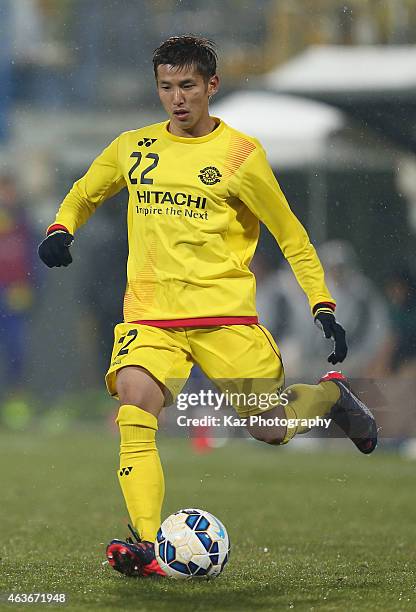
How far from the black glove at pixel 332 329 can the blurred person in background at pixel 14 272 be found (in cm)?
735

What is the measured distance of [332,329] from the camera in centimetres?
609

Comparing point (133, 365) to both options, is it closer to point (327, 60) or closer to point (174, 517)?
point (174, 517)

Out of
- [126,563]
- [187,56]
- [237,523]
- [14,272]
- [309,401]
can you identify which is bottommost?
[14,272]

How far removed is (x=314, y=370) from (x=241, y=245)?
209 inches

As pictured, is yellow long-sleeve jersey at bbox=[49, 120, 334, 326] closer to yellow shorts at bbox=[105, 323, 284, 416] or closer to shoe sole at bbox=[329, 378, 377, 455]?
yellow shorts at bbox=[105, 323, 284, 416]

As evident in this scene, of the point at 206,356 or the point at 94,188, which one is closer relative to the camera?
the point at 206,356

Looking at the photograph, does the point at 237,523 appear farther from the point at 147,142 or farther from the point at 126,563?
the point at 147,142

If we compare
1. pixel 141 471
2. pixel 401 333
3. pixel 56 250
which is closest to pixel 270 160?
pixel 401 333

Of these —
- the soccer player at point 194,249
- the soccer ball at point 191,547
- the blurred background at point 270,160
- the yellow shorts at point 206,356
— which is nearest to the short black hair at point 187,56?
the soccer player at point 194,249

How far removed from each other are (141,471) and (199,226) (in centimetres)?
100

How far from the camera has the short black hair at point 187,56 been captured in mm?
6008

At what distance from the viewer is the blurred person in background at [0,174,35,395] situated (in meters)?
13.4

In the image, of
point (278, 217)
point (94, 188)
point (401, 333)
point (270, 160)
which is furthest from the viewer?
point (270, 160)

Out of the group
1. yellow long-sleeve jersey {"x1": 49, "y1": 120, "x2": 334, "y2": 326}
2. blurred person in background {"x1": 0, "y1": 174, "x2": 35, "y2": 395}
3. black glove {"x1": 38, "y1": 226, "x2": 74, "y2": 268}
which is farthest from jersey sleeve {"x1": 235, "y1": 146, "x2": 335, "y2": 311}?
blurred person in background {"x1": 0, "y1": 174, "x2": 35, "y2": 395}
